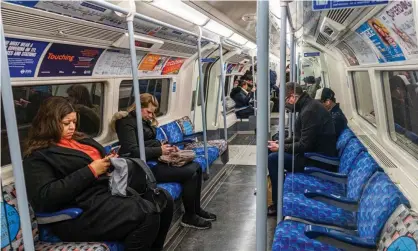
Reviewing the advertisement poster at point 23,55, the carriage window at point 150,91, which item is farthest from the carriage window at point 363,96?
the advertisement poster at point 23,55

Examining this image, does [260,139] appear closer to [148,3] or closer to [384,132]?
[148,3]

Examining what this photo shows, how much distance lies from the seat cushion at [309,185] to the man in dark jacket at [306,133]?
29cm

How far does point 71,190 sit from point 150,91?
3662 millimetres

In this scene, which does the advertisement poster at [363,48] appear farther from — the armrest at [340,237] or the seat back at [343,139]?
the armrest at [340,237]

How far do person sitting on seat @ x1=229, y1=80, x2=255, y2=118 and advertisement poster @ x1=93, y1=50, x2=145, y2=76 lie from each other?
6.63m

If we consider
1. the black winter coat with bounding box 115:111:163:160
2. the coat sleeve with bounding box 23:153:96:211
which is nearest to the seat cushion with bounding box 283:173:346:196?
the black winter coat with bounding box 115:111:163:160

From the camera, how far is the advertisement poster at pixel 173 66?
6082 millimetres

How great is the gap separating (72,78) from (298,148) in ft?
8.24

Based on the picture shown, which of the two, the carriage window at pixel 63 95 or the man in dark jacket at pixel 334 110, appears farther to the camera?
the man in dark jacket at pixel 334 110

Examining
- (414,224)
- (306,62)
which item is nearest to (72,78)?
(414,224)

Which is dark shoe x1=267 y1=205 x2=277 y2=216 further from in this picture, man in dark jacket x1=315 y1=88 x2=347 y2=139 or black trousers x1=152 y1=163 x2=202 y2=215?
man in dark jacket x1=315 y1=88 x2=347 y2=139

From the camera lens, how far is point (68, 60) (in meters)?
3.62

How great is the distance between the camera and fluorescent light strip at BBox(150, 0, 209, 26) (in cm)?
366

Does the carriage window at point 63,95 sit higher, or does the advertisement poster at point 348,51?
the advertisement poster at point 348,51
